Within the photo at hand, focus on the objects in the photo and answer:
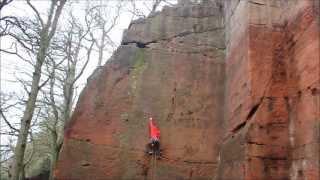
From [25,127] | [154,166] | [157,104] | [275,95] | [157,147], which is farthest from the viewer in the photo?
[25,127]

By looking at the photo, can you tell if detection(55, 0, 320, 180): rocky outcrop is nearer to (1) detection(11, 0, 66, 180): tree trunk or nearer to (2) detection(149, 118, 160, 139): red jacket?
Answer: (2) detection(149, 118, 160, 139): red jacket

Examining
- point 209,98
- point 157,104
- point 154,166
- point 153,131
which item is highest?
point 209,98

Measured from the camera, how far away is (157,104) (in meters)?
7.73

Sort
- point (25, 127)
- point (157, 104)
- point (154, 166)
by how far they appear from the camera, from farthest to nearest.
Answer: point (25, 127) → point (157, 104) → point (154, 166)

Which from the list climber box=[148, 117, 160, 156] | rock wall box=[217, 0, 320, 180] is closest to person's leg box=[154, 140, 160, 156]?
climber box=[148, 117, 160, 156]

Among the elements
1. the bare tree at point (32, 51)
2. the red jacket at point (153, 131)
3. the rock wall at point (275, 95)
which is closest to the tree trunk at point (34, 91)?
the bare tree at point (32, 51)

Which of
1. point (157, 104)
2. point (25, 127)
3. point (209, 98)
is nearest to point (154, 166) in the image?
point (157, 104)

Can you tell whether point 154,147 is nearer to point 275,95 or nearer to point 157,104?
point 157,104

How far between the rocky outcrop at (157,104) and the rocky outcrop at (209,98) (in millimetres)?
20

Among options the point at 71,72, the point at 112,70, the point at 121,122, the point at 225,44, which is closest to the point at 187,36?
the point at 225,44

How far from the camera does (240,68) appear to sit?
6.72 m

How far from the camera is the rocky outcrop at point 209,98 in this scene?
18.4 feet

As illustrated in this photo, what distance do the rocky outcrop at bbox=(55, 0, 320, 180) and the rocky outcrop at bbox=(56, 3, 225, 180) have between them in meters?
0.02

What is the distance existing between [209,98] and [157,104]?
110 centimetres
